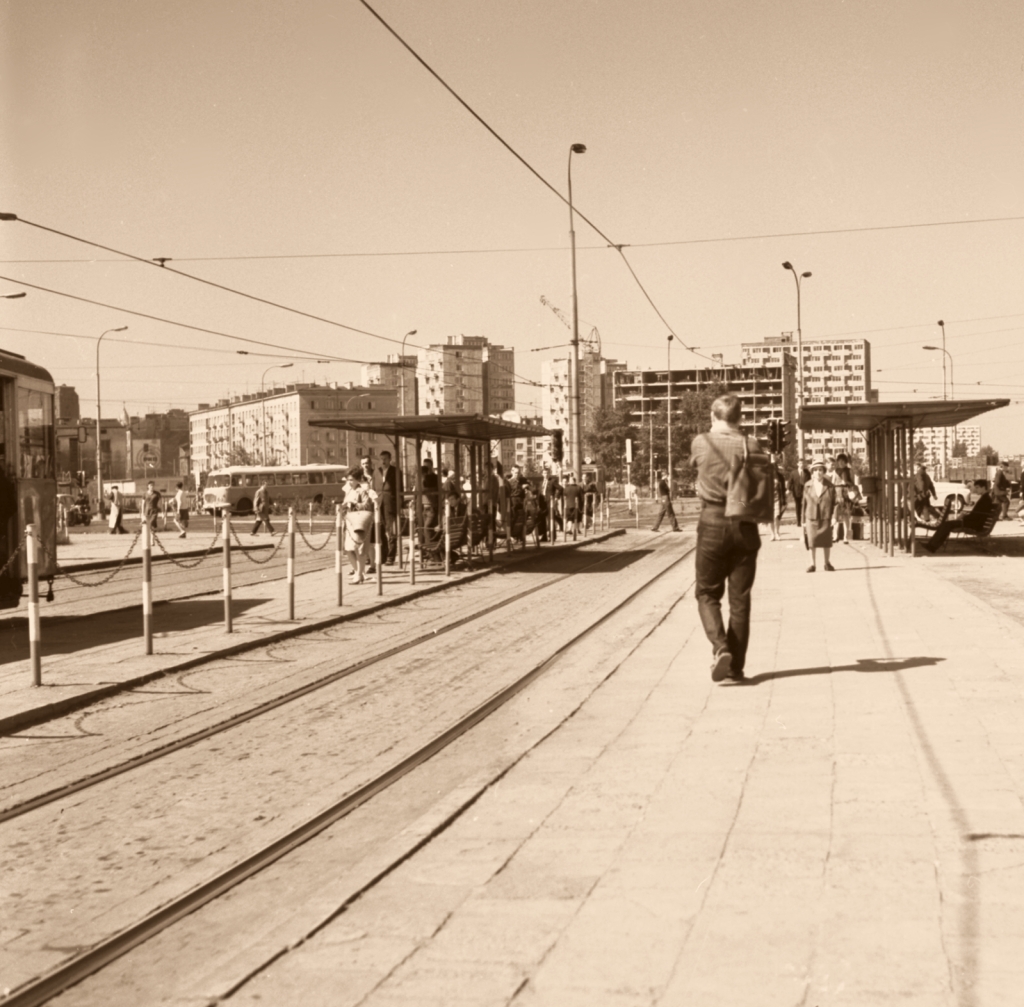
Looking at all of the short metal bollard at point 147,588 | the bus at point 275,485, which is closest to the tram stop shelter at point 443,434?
the short metal bollard at point 147,588

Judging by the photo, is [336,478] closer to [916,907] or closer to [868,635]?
[868,635]

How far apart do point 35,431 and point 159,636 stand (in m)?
3.69

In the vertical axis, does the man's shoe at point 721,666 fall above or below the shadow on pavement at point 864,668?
above

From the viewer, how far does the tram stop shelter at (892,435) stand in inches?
Answer: 947

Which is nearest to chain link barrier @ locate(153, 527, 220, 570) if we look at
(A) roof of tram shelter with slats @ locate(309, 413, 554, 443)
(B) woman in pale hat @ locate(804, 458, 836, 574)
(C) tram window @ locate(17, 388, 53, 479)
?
(C) tram window @ locate(17, 388, 53, 479)

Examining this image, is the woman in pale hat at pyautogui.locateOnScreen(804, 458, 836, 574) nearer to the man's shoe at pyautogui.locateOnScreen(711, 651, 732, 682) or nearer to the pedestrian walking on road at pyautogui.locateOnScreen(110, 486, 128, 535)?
the man's shoe at pyautogui.locateOnScreen(711, 651, 732, 682)

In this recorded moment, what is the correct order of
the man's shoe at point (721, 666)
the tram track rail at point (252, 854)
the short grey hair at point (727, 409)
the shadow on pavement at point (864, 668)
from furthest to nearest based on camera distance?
the shadow on pavement at point (864, 668), the short grey hair at point (727, 409), the man's shoe at point (721, 666), the tram track rail at point (252, 854)

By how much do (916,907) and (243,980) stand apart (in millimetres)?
2096

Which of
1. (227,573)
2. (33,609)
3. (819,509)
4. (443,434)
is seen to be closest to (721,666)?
(33,609)

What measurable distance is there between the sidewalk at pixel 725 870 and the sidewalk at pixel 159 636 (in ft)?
12.3

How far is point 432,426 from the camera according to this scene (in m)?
22.2

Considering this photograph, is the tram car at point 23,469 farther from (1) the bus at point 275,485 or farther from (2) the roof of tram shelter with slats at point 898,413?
(1) the bus at point 275,485

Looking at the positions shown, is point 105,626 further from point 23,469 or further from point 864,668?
point 864,668

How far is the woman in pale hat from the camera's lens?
65.4 feet
